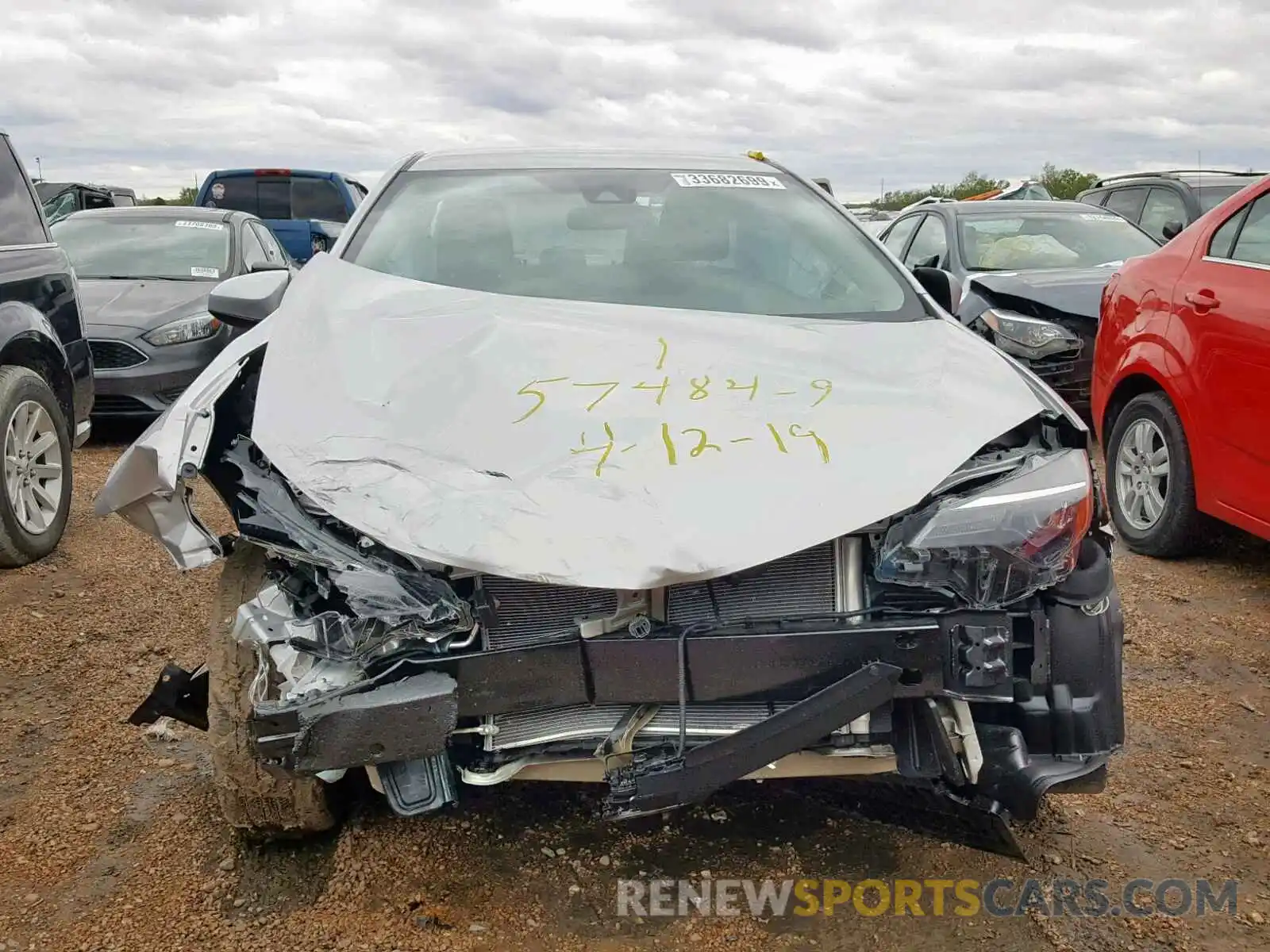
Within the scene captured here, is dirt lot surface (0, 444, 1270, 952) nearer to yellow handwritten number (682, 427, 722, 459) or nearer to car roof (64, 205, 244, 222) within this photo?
yellow handwritten number (682, 427, 722, 459)

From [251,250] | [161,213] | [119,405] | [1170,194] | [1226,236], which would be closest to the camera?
[1226,236]

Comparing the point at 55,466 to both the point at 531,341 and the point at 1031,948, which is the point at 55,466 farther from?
the point at 1031,948

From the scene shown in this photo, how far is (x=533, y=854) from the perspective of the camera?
8.69ft

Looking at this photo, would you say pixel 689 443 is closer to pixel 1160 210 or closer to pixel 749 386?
pixel 749 386

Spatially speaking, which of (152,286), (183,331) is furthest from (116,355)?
(152,286)

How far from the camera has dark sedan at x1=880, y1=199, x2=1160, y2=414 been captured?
6590mm

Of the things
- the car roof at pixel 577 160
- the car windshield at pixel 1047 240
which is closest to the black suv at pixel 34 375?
the car roof at pixel 577 160

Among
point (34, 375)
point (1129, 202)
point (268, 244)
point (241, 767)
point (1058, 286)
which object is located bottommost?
point (241, 767)

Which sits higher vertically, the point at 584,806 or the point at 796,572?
the point at 796,572

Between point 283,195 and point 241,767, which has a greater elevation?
point 283,195

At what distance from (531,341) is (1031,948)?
1781 mm

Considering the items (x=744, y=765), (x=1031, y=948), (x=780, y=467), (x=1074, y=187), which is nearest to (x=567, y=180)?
(x=780, y=467)

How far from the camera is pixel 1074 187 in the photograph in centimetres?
2936

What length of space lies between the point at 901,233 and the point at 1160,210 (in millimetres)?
3095
